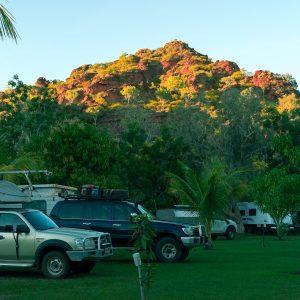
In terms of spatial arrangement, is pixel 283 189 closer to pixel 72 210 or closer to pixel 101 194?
pixel 101 194

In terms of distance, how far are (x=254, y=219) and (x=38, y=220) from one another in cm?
3524

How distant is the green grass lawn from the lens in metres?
12.6

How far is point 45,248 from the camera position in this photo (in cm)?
1563

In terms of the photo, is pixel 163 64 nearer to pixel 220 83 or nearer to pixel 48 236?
pixel 220 83

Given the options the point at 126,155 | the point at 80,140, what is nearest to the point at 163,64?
the point at 126,155

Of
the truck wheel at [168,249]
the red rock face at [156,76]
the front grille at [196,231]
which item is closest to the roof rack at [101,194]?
the truck wheel at [168,249]

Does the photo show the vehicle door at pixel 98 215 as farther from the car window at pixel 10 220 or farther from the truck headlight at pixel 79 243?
the truck headlight at pixel 79 243

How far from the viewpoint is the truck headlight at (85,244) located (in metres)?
15.5

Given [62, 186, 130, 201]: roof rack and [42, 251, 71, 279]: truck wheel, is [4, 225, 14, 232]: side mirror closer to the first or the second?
[42, 251, 71, 279]: truck wheel

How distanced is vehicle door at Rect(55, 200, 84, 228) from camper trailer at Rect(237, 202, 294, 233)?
29247 millimetres

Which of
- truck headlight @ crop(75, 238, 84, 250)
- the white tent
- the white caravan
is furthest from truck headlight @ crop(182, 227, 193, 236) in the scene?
the white caravan

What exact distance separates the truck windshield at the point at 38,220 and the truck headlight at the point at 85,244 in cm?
118

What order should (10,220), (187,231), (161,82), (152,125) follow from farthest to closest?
(161,82) → (152,125) → (187,231) → (10,220)

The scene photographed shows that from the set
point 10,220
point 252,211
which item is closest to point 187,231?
point 10,220
